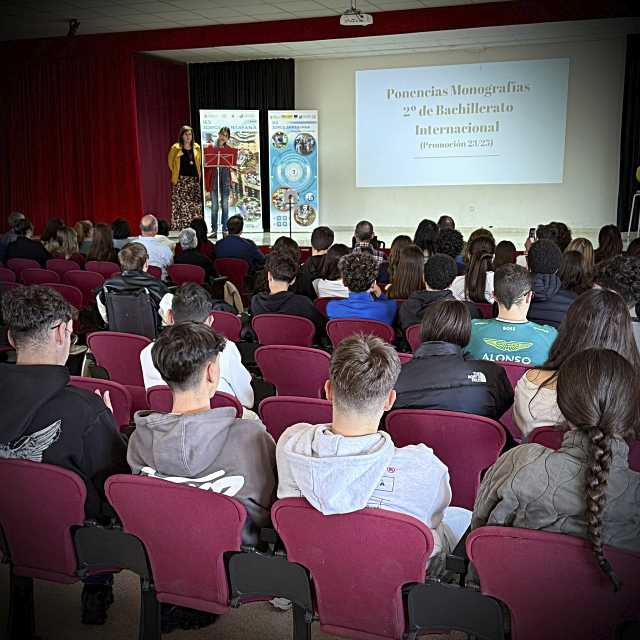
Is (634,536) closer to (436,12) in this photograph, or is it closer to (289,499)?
(289,499)

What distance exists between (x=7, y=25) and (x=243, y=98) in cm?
430

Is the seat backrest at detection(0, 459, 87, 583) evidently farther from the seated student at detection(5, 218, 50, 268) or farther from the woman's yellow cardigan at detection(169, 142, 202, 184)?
the woman's yellow cardigan at detection(169, 142, 202, 184)

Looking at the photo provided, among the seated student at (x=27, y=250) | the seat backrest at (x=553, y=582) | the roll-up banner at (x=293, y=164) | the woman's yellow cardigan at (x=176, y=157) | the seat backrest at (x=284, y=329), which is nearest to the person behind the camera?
the seat backrest at (x=553, y=582)

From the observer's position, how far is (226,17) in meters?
10.2

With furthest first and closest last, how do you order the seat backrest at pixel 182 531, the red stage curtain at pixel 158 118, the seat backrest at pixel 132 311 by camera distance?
the red stage curtain at pixel 158 118, the seat backrest at pixel 132 311, the seat backrest at pixel 182 531

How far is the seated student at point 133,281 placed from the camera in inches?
192

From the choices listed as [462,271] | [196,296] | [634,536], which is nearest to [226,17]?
[462,271]

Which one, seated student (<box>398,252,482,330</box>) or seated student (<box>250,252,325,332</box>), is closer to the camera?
seated student (<box>398,252,482,330</box>)

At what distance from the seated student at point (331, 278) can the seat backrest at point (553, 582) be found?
374 cm

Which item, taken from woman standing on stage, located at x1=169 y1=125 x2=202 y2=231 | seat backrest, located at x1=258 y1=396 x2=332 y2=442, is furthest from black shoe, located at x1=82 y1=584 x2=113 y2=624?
woman standing on stage, located at x1=169 y1=125 x2=202 y2=231

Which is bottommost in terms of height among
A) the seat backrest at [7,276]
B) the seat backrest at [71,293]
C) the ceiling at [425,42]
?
the seat backrest at [71,293]

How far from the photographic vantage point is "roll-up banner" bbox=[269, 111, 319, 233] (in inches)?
515

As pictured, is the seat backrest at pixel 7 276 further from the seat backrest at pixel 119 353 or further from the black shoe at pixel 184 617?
the black shoe at pixel 184 617

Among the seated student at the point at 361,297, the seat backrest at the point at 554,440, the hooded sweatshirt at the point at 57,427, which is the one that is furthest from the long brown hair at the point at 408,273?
the hooded sweatshirt at the point at 57,427
